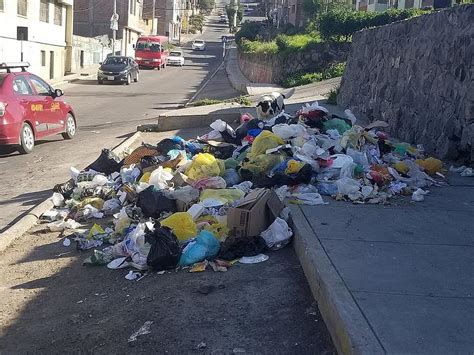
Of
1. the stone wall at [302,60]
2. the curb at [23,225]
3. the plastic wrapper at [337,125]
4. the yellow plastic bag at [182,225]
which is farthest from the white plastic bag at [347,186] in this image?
the stone wall at [302,60]

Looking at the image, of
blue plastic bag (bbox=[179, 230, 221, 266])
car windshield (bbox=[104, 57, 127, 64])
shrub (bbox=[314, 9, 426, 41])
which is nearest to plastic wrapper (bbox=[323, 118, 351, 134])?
blue plastic bag (bbox=[179, 230, 221, 266])

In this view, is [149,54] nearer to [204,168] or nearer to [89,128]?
[89,128]

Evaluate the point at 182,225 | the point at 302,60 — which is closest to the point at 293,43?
the point at 302,60

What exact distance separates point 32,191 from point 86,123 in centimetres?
880

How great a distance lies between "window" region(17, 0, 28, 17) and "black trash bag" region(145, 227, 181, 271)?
95.4 ft

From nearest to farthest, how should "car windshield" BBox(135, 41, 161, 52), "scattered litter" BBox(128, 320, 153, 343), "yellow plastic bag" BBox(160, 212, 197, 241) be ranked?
"scattered litter" BBox(128, 320, 153, 343) < "yellow plastic bag" BBox(160, 212, 197, 241) < "car windshield" BBox(135, 41, 161, 52)

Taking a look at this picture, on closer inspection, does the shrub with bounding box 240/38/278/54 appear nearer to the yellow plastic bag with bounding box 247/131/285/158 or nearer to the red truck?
the red truck

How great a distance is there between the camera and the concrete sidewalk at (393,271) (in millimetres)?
3727

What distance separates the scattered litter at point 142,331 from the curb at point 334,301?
123cm

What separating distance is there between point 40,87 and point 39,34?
22.7 m

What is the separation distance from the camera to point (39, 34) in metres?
34.9

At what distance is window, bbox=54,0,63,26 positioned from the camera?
126 ft

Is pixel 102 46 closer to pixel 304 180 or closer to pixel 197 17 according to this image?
pixel 304 180

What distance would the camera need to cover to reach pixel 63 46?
39.4 metres
